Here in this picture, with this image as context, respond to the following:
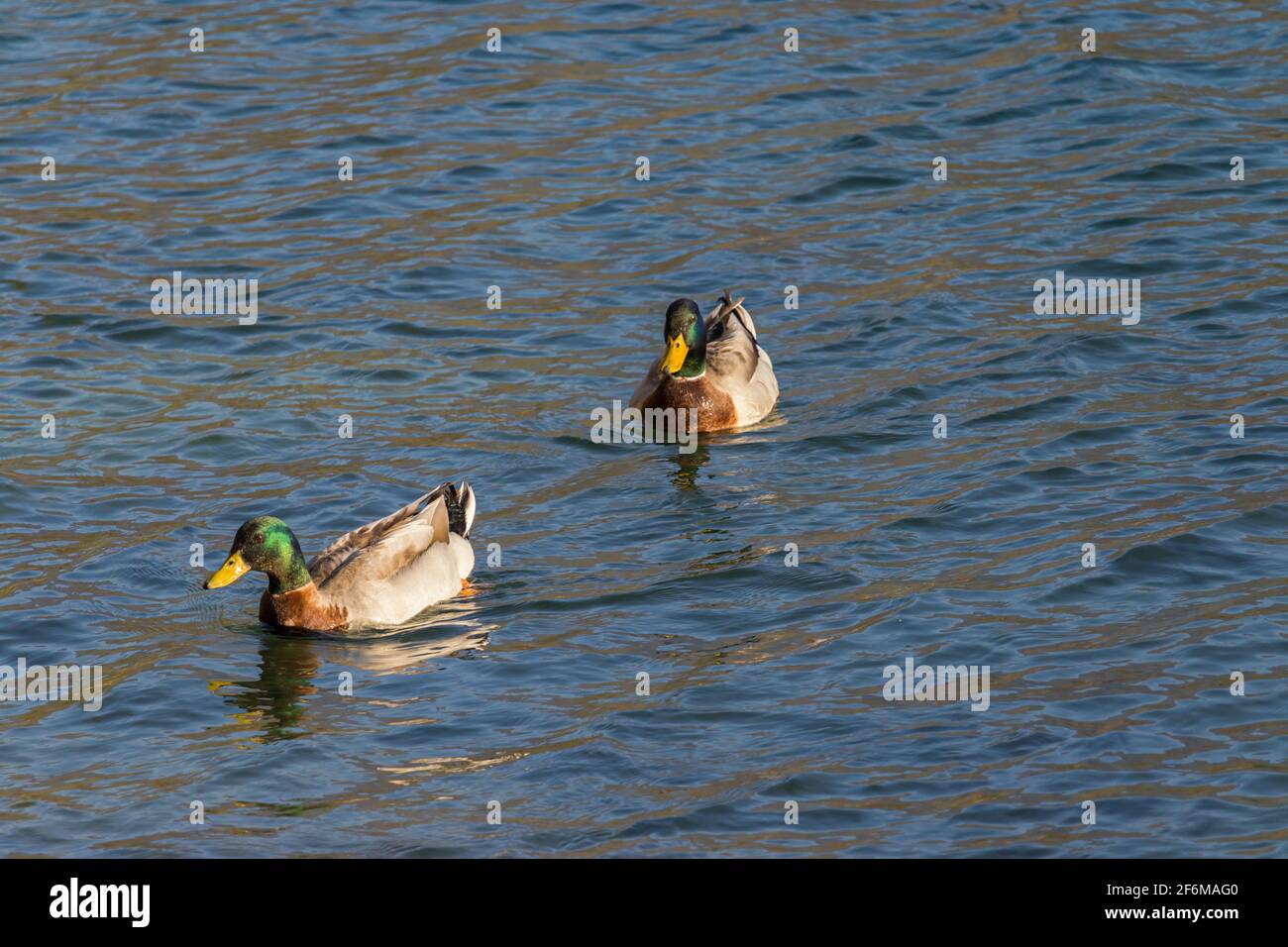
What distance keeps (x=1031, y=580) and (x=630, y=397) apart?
4535 millimetres

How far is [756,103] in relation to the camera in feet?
67.5

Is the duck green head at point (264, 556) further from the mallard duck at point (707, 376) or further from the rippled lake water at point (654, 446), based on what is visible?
the mallard duck at point (707, 376)

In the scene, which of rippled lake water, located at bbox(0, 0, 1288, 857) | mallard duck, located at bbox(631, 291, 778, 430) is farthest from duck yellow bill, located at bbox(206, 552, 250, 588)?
mallard duck, located at bbox(631, 291, 778, 430)

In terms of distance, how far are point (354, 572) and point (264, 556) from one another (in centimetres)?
54

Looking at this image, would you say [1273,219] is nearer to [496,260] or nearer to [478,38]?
[496,260]

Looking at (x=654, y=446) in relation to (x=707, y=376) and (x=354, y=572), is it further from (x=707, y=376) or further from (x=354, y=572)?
(x=354, y=572)

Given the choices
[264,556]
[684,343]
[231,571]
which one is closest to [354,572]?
[264,556]

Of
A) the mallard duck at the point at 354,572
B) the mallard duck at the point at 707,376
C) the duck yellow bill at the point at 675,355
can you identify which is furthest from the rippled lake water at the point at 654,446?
the duck yellow bill at the point at 675,355

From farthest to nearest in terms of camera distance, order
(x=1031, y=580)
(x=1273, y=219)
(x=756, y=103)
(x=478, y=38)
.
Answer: (x=478, y=38) < (x=756, y=103) < (x=1273, y=219) < (x=1031, y=580)

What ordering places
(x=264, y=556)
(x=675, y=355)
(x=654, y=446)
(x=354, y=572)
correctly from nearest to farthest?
(x=264, y=556)
(x=354, y=572)
(x=654, y=446)
(x=675, y=355)

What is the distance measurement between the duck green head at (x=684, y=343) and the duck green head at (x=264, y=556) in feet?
13.1

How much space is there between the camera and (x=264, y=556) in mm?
11375

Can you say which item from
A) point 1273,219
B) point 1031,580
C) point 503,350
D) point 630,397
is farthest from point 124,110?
point 1031,580

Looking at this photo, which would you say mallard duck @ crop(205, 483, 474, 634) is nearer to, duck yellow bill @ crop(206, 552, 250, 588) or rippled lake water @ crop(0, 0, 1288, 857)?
duck yellow bill @ crop(206, 552, 250, 588)
